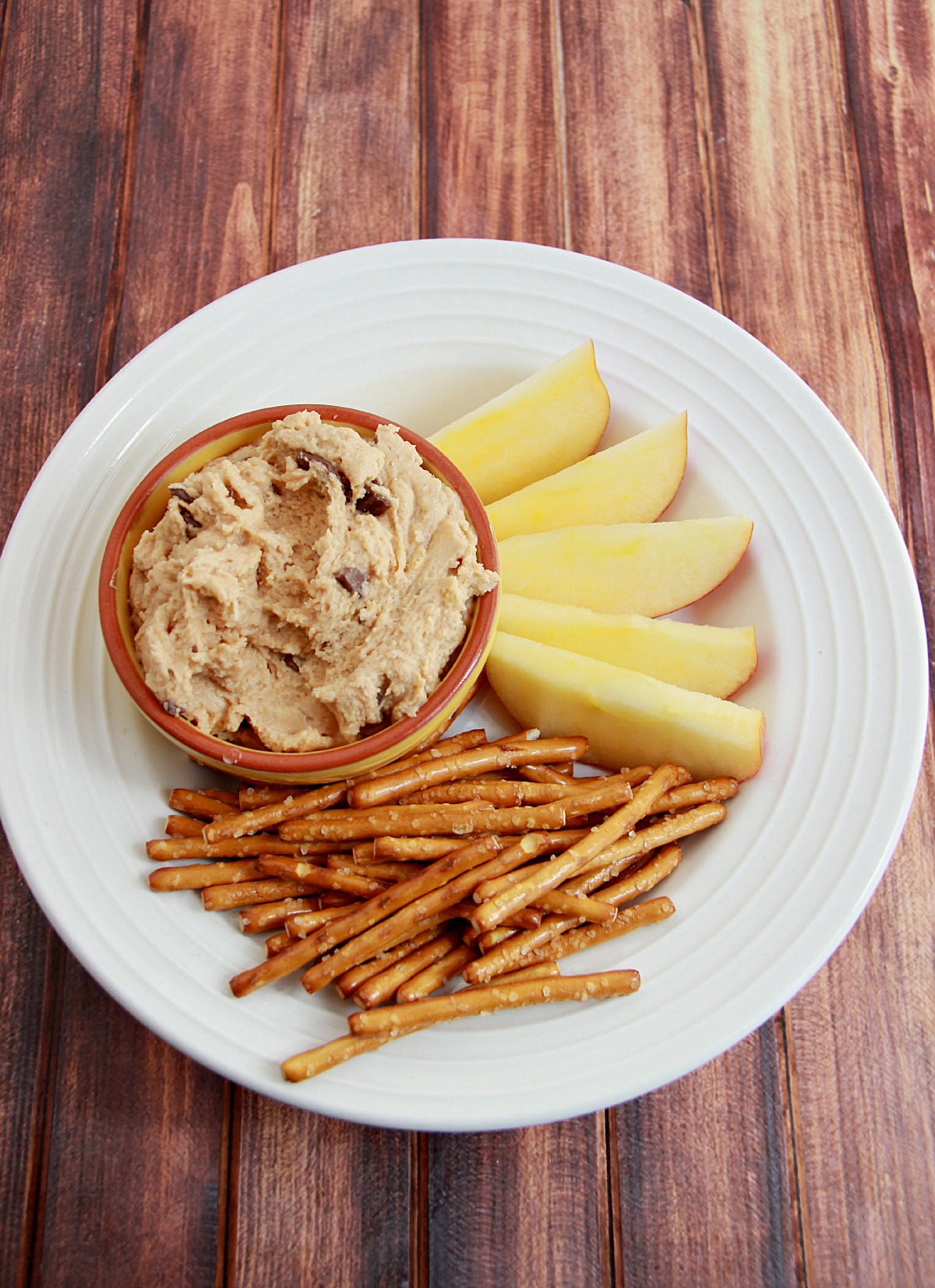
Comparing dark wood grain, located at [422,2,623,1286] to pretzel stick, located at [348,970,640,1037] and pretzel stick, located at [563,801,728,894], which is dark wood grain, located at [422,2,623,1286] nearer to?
pretzel stick, located at [563,801,728,894]

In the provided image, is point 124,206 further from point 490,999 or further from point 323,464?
point 490,999

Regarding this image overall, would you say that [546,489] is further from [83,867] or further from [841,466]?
[83,867]

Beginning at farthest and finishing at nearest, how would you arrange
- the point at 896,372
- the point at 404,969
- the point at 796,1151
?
the point at 896,372
the point at 796,1151
the point at 404,969

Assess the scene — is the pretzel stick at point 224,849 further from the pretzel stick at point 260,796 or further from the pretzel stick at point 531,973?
the pretzel stick at point 531,973

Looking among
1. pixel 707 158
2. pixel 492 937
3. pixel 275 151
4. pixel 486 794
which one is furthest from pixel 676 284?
pixel 492 937

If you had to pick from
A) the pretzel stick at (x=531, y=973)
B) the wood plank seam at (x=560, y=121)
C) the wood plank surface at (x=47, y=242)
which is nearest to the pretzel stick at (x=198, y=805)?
the wood plank surface at (x=47, y=242)

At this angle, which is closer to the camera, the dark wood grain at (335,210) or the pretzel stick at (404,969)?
the pretzel stick at (404,969)

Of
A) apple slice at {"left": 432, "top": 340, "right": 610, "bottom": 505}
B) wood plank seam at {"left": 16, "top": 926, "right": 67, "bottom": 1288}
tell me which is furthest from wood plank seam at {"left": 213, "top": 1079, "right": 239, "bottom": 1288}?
apple slice at {"left": 432, "top": 340, "right": 610, "bottom": 505}

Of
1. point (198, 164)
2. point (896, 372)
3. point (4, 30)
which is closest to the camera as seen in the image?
point (896, 372)
